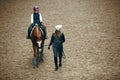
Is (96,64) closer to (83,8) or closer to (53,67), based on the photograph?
(53,67)

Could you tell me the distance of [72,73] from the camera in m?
8.15

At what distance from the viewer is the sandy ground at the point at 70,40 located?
8203mm

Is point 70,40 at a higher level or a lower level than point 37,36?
lower

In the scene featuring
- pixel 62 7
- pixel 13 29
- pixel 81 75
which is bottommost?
pixel 81 75

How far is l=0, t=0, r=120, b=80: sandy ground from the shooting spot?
8.20 m

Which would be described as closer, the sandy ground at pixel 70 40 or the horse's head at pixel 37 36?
the horse's head at pixel 37 36

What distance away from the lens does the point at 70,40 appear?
388 inches

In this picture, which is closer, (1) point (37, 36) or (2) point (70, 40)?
(1) point (37, 36)

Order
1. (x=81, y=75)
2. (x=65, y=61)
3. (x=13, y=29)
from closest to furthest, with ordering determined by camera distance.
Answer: (x=81, y=75) → (x=65, y=61) → (x=13, y=29)

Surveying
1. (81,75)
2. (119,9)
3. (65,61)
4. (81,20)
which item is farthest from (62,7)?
(81,75)

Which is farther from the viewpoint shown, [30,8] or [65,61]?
[30,8]

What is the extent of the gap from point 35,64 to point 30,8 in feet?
16.6

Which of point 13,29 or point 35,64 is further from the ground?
point 13,29

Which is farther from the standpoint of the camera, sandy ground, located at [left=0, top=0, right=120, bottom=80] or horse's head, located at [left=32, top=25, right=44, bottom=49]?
sandy ground, located at [left=0, top=0, right=120, bottom=80]
